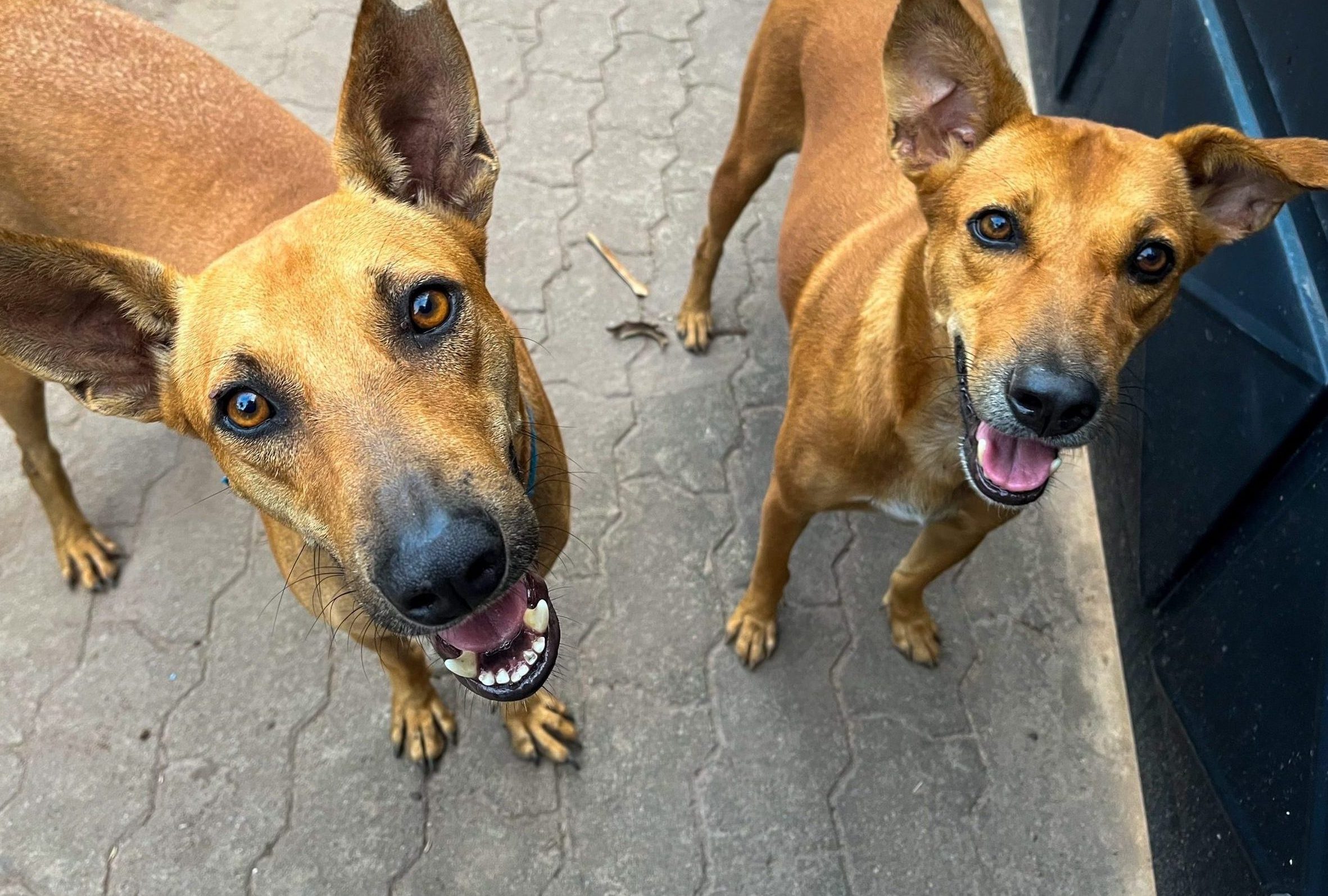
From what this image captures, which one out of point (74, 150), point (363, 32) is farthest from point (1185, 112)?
point (74, 150)

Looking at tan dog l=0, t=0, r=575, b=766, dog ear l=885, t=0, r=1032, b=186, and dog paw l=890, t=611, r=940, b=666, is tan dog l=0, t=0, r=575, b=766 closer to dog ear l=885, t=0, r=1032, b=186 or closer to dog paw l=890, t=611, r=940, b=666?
dog ear l=885, t=0, r=1032, b=186

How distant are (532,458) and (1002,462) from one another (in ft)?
4.39

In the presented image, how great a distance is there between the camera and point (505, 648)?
2.17 m

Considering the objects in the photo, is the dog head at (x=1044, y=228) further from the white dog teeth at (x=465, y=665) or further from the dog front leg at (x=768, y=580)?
the white dog teeth at (x=465, y=665)

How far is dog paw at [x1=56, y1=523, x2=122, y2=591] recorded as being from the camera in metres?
3.59

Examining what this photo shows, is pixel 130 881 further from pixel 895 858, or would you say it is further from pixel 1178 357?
pixel 1178 357

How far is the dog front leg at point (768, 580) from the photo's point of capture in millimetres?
2996

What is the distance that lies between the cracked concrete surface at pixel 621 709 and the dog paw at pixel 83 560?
0.08 m

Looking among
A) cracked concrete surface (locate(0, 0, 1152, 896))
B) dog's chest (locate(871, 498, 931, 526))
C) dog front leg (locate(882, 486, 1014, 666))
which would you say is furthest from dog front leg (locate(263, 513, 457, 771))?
dog front leg (locate(882, 486, 1014, 666))

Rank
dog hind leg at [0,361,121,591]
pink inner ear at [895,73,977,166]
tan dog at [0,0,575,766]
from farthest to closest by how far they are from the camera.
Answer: dog hind leg at [0,361,121,591] < pink inner ear at [895,73,977,166] < tan dog at [0,0,575,766]

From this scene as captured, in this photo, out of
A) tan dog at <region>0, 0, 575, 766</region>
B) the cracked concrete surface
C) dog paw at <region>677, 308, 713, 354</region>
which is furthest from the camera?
dog paw at <region>677, 308, 713, 354</region>

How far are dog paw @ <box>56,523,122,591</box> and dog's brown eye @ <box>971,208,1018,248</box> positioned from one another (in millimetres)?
3693

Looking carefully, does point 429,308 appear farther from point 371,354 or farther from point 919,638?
point 919,638

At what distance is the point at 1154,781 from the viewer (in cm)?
316
